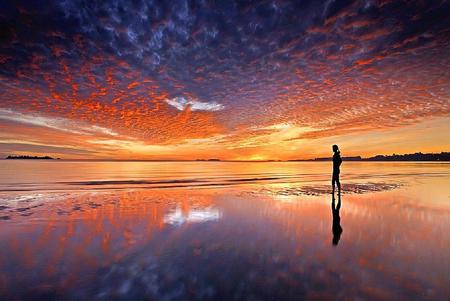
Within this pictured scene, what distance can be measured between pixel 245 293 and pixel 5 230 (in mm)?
8515

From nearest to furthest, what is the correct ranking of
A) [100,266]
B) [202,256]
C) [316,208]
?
[100,266] → [202,256] → [316,208]

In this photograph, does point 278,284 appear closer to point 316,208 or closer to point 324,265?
point 324,265

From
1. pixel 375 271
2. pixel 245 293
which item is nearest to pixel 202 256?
pixel 245 293

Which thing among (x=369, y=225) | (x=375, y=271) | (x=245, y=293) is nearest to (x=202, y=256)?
(x=245, y=293)

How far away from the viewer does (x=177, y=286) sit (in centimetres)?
474

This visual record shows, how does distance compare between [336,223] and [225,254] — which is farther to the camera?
[336,223]

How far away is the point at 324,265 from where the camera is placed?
18.8 feet

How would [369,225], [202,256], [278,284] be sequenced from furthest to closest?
[369,225] < [202,256] < [278,284]

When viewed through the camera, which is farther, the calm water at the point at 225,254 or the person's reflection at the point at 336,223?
the person's reflection at the point at 336,223

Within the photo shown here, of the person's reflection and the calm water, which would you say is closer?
the calm water

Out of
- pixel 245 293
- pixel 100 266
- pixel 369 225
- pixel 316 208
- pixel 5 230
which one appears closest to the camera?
pixel 245 293

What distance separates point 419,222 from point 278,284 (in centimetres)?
772

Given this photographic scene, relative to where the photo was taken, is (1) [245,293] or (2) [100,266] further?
(2) [100,266]

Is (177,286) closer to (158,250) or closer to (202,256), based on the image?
(202,256)
